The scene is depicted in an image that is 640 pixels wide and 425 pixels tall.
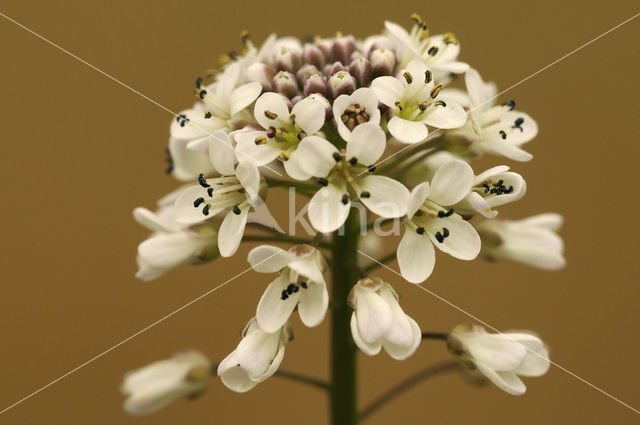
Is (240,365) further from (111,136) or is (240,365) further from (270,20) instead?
(270,20)

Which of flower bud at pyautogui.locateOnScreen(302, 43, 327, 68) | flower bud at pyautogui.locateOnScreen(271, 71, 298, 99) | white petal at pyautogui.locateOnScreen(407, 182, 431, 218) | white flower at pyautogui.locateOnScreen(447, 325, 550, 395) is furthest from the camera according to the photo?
flower bud at pyautogui.locateOnScreen(302, 43, 327, 68)

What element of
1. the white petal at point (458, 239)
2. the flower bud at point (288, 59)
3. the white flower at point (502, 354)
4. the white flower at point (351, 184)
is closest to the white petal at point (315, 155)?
the white flower at point (351, 184)

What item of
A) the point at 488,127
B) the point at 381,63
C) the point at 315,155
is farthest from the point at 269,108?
the point at 488,127

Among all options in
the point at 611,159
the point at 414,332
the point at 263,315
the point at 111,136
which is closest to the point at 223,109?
the point at 263,315

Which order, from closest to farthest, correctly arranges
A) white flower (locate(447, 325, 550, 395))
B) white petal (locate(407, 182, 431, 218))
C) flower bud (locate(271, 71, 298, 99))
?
white petal (locate(407, 182, 431, 218)) < white flower (locate(447, 325, 550, 395)) < flower bud (locate(271, 71, 298, 99))

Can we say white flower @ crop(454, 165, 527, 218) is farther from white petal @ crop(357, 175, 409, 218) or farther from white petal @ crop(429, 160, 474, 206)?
white petal @ crop(357, 175, 409, 218)

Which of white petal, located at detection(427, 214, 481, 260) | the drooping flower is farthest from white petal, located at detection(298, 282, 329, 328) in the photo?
white petal, located at detection(427, 214, 481, 260)
